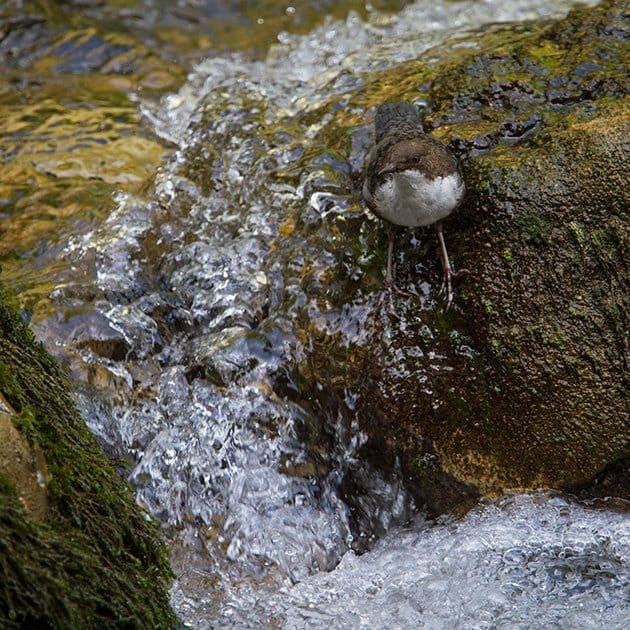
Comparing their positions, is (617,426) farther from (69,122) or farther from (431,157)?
(69,122)

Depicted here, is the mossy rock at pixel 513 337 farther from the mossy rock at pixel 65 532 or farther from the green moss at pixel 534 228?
the mossy rock at pixel 65 532

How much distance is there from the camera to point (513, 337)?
3.42 meters

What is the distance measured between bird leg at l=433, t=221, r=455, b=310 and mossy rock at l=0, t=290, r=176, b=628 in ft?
5.66

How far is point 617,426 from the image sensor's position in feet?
10.8

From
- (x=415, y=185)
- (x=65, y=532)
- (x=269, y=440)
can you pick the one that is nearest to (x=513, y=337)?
(x=415, y=185)

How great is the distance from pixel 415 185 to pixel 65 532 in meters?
2.06

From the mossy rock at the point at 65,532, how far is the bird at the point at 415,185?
1680 mm

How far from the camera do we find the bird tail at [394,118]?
13.0 feet

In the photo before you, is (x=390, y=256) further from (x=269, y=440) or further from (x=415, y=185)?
(x=269, y=440)

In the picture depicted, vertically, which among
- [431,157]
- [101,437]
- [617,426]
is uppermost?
[431,157]

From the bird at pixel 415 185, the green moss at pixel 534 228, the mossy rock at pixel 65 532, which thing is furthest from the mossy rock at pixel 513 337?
the mossy rock at pixel 65 532

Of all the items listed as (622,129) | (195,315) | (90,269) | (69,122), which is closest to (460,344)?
(622,129)

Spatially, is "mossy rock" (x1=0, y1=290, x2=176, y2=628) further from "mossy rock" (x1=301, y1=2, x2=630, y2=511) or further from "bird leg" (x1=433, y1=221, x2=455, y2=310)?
"bird leg" (x1=433, y1=221, x2=455, y2=310)

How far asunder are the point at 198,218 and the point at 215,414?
150 cm
